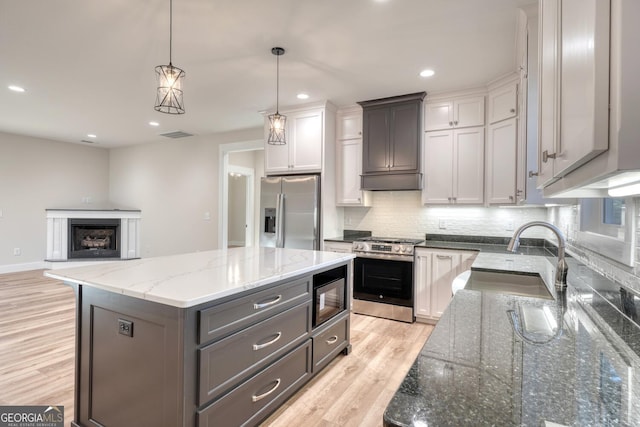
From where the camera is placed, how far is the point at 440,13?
223 centimetres

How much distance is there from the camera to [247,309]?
1.66m

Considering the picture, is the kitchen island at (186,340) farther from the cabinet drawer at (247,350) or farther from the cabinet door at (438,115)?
the cabinet door at (438,115)

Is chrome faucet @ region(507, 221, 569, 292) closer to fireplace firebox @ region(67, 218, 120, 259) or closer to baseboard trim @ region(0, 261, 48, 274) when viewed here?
fireplace firebox @ region(67, 218, 120, 259)

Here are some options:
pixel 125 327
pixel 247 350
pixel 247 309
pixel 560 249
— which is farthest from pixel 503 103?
pixel 125 327

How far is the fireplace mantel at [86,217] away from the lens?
20.9ft

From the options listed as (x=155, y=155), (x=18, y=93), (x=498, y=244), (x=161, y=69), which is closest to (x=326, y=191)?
(x=498, y=244)

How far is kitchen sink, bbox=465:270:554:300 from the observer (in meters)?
1.86

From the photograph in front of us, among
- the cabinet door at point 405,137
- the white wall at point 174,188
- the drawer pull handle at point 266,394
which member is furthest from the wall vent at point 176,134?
the drawer pull handle at point 266,394

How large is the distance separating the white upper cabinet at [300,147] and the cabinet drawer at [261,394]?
245cm

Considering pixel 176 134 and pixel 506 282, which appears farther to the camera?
pixel 176 134

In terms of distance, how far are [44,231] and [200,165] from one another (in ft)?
11.6

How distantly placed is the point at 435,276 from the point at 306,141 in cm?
223

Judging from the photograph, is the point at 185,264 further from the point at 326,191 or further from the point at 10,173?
the point at 10,173

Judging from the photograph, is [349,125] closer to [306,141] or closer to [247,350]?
[306,141]
